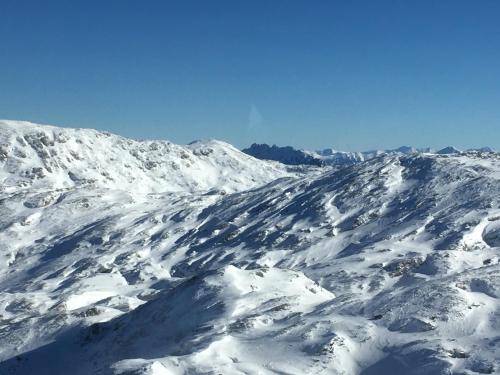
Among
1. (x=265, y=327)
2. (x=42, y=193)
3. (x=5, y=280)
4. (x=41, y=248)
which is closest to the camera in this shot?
(x=265, y=327)

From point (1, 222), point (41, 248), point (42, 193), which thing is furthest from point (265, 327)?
point (42, 193)

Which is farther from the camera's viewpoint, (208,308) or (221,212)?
(221,212)

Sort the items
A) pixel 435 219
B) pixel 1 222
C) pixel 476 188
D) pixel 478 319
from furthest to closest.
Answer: pixel 1 222 → pixel 476 188 → pixel 435 219 → pixel 478 319

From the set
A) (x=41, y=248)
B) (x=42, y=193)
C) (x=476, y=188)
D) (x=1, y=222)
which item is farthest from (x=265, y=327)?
(x=42, y=193)

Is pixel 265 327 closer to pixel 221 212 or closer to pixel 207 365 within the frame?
pixel 207 365

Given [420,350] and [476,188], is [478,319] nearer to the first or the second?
[420,350]

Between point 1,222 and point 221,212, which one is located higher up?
point 1,222

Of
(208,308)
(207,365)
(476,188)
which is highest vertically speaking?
(476,188)
